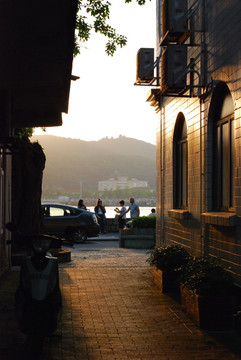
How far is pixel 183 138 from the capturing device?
40.1 feet

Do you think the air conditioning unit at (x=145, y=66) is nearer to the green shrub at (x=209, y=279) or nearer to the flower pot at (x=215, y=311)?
the green shrub at (x=209, y=279)

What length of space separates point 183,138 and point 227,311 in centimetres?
550

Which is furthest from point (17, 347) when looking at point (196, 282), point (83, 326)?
Answer: point (196, 282)

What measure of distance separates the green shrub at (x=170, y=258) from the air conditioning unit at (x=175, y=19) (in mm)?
3767

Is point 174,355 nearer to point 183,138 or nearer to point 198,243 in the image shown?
point 198,243

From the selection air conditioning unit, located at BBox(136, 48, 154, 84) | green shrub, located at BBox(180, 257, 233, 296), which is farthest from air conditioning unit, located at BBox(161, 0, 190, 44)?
green shrub, located at BBox(180, 257, 233, 296)

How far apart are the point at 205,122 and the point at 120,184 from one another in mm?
162850

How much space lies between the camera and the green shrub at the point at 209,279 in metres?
7.43

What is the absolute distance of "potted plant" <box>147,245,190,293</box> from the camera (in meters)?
10.0

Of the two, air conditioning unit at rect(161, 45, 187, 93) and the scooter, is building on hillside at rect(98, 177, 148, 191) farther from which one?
Result: the scooter

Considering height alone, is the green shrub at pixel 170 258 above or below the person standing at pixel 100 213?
below

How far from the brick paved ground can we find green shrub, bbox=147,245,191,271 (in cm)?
48

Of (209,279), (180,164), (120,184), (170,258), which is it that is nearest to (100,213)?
(180,164)

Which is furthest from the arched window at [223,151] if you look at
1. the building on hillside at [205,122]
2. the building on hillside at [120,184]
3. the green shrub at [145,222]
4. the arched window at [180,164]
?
the building on hillside at [120,184]
